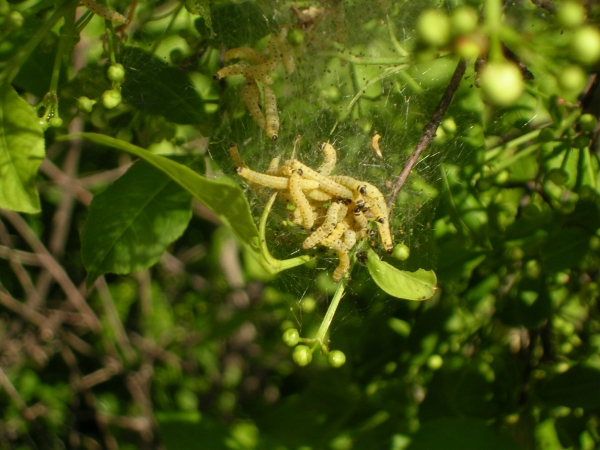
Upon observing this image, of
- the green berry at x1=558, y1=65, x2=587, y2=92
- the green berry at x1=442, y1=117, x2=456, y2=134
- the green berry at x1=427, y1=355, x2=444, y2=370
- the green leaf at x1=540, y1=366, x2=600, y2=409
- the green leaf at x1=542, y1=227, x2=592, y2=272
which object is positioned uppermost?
Answer: the green berry at x1=558, y1=65, x2=587, y2=92

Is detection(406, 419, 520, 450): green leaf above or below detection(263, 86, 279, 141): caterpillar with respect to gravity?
below

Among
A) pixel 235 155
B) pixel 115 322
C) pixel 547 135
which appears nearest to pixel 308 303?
pixel 235 155

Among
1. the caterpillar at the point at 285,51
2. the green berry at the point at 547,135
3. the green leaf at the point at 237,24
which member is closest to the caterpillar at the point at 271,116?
the caterpillar at the point at 285,51

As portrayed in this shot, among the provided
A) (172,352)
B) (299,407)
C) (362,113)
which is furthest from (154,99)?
(172,352)

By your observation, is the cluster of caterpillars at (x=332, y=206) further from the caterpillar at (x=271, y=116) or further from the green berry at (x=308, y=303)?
the green berry at (x=308, y=303)

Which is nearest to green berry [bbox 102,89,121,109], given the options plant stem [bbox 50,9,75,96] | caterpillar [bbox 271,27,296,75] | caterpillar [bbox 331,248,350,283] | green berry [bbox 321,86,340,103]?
plant stem [bbox 50,9,75,96]

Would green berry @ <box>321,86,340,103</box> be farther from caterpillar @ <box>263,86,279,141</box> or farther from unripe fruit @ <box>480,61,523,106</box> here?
unripe fruit @ <box>480,61,523,106</box>

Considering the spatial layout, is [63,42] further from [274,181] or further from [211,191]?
[211,191]

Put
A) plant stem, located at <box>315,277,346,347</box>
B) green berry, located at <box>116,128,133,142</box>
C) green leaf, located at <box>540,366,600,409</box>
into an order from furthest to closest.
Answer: green berry, located at <box>116,128,133,142</box> < green leaf, located at <box>540,366,600,409</box> < plant stem, located at <box>315,277,346,347</box>
